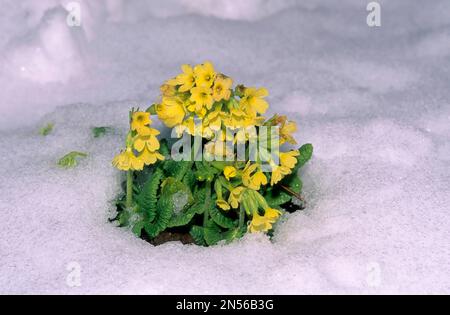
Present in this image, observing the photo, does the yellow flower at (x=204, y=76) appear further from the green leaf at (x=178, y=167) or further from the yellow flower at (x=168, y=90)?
the green leaf at (x=178, y=167)

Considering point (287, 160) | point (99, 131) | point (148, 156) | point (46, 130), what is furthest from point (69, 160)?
point (287, 160)

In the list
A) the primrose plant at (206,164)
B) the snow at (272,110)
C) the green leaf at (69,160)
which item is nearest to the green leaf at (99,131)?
the snow at (272,110)

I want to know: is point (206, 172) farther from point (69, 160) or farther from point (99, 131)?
point (99, 131)

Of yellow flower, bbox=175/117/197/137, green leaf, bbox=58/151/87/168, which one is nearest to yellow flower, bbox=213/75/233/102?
yellow flower, bbox=175/117/197/137

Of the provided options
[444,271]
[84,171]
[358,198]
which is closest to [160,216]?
[84,171]

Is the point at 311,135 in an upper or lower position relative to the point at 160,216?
upper

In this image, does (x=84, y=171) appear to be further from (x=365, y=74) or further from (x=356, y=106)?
(x=365, y=74)
